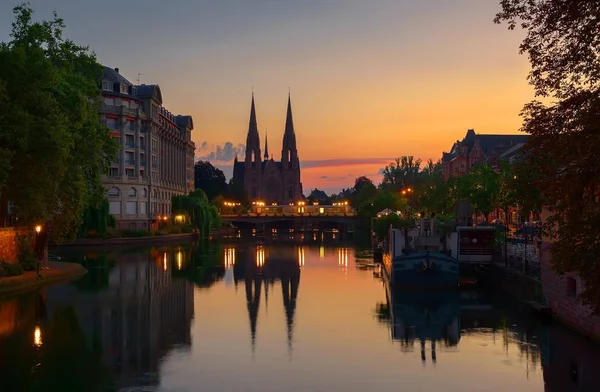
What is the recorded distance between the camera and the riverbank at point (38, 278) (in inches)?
1607

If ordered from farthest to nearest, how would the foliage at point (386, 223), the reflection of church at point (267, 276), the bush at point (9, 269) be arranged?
1. the foliage at point (386, 223)
2. the bush at point (9, 269)
3. the reflection of church at point (267, 276)

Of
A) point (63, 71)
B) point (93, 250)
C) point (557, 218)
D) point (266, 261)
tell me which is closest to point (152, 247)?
point (93, 250)

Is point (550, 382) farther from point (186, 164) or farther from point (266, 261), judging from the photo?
point (186, 164)

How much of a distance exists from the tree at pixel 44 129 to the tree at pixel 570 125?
30.4 m

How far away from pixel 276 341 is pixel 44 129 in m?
19.8

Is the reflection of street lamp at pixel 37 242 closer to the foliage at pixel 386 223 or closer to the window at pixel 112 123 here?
the foliage at pixel 386 223

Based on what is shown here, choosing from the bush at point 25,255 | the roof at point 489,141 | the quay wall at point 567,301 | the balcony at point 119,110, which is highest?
the balcony at point 119,110

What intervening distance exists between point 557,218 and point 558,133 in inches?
74.1

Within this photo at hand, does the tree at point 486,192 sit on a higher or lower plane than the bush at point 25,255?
higher

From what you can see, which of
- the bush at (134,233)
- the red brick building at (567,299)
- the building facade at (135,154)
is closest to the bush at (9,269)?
the red brick building at (567,299)

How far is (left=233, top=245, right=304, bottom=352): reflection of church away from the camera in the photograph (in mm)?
37131

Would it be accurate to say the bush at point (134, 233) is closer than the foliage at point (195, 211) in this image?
Yes

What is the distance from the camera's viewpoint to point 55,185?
136ft

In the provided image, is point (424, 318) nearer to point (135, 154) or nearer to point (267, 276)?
point (267, 276)
